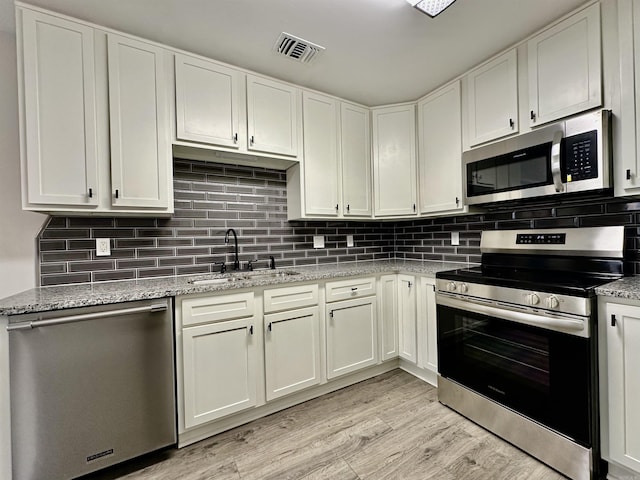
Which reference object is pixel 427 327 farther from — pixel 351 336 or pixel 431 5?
pixel 431 5

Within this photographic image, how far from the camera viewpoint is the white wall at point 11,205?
1.71 m

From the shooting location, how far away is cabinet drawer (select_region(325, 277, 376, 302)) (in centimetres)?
224

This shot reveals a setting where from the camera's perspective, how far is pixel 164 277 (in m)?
2.11

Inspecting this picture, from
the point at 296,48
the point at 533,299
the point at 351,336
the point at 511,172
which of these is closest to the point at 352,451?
the point at 351,336

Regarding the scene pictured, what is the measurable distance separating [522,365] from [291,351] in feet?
4.65

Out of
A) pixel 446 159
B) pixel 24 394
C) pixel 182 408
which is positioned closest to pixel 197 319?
pixel 182 408

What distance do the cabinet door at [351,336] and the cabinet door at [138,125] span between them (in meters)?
1.50

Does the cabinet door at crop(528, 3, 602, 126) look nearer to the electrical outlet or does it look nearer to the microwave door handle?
the microwave door handle

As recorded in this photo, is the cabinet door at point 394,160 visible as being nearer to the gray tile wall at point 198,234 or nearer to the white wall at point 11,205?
the gray tile wall at point 198,234

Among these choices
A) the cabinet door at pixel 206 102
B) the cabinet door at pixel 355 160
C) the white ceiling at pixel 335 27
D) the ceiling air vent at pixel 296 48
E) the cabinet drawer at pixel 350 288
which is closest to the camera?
the white ceiling at pixel 335 27

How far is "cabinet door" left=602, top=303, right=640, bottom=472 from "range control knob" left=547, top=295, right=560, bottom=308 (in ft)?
0.62

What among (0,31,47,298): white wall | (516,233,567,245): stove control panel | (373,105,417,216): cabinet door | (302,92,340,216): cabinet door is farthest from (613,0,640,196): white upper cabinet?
(0,31,47,298): white wall

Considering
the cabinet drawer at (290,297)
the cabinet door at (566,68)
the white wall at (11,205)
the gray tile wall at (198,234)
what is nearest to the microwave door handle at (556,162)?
the cabinet door at (566,68)

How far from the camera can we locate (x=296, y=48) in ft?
6.23
